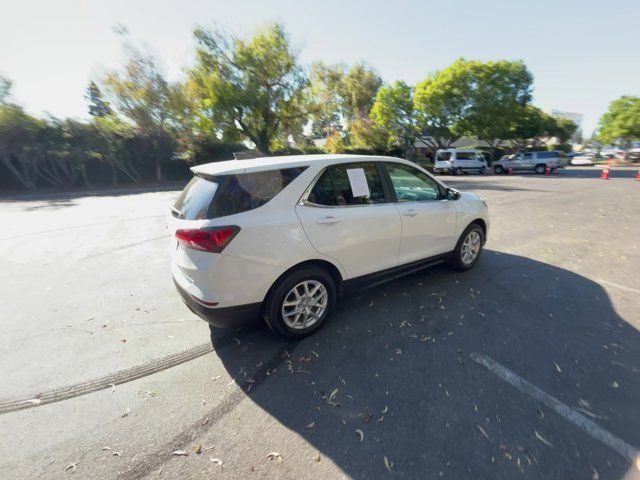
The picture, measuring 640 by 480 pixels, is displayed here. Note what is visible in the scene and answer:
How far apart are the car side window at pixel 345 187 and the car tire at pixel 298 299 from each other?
2.35 feet

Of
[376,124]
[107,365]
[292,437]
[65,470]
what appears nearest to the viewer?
[65,470]

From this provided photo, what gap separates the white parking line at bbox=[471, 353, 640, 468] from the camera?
2.00m

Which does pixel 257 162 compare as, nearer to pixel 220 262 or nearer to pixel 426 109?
pixel 220 262

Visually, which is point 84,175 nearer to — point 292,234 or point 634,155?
point 292,234

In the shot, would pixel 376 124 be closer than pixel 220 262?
No

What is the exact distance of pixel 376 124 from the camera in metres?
33.9

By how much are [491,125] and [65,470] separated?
109ft

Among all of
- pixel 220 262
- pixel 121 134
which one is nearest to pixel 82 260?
pixel 220 262

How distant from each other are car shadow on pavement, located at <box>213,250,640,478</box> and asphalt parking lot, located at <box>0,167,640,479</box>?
1cm

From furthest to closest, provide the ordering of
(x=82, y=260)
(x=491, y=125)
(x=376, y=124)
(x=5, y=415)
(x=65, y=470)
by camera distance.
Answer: (x=376, y=124), (x=491, y=125), (x=82, y=260), (x=5, y=415), (x=65, y=470)

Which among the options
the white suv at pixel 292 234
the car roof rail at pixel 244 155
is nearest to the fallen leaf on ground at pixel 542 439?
the white suv at pixel 292 234

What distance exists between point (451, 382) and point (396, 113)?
3329 cm

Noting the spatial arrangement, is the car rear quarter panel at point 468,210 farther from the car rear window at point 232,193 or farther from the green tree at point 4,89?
the green tree at point 4,89

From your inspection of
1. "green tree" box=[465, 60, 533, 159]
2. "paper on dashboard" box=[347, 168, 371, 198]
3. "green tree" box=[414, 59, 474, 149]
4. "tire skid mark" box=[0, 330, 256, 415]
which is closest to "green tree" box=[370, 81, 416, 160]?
"green tree" box=[414, 59, 474, 149]
